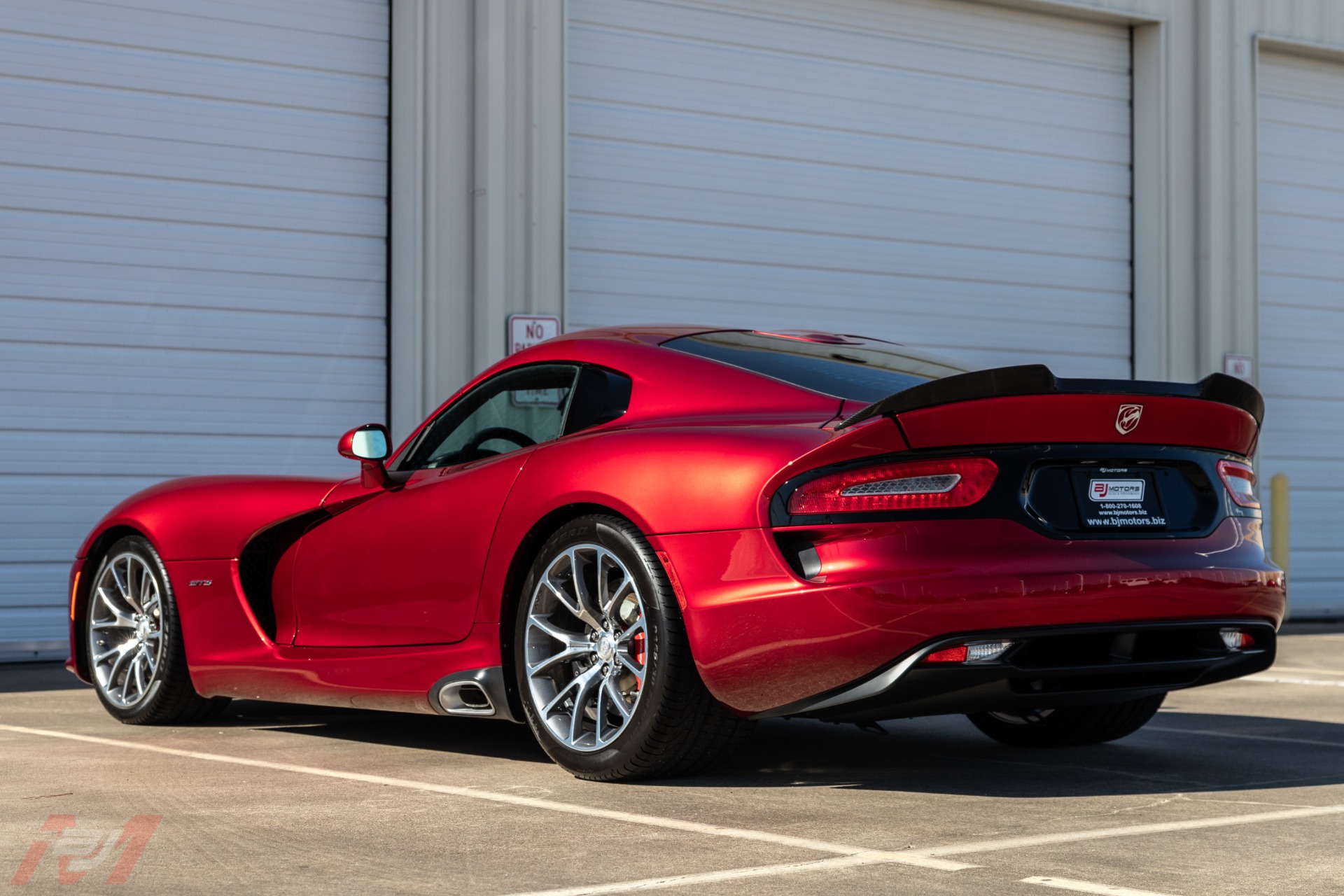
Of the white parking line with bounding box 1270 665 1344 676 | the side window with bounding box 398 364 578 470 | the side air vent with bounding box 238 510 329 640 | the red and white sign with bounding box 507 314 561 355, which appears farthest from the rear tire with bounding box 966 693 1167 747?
the red and white sign with bounding box 507 314 561 355

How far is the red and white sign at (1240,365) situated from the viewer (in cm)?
1406

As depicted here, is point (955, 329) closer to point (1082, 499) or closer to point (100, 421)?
point (100, 421)

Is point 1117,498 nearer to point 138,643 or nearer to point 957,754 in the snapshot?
point 957,754

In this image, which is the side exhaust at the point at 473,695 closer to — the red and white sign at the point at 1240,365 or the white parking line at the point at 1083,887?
the white parking line at the point at 1083,887

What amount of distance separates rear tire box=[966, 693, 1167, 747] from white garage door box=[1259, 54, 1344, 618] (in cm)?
974

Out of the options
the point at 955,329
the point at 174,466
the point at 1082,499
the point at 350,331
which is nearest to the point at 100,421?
the point at 174,466

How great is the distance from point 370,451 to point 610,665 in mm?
1290

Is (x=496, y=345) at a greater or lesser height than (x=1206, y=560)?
greater

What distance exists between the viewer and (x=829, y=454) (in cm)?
407

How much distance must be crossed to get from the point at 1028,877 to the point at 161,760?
286 cm

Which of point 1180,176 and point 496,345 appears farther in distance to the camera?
point 1180,176

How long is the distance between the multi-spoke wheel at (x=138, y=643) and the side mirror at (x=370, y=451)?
103cm

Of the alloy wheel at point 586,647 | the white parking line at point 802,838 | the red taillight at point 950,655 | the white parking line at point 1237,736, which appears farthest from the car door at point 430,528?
the white parking line at point 1237,736

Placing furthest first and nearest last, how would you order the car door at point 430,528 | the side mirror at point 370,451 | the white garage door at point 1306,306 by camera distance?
the white garage door at point 1306,306, the side mirror at point 370,451, the car door at point 430,528
